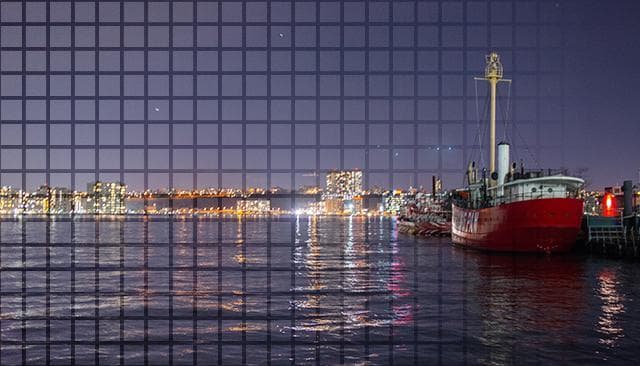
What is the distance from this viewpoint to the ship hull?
50.5 meters

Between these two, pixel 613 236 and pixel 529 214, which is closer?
pixel 529 214

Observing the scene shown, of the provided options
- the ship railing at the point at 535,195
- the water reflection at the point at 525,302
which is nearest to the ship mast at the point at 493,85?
the ship railing at the point at 535,195

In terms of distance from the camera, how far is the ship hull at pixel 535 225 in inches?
1989

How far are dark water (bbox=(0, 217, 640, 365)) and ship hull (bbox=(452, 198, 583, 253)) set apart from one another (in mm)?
8326

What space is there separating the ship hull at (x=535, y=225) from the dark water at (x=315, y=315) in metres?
8.33

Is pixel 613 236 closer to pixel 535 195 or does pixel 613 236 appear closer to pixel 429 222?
→ pixel 535 195

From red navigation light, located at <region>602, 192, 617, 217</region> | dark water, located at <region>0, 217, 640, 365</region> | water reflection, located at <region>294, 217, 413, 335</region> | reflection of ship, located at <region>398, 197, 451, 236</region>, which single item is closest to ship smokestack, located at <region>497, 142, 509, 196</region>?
red navigation light, located at <region>602, 192, 617, 217</region>

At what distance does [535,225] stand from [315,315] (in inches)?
1262

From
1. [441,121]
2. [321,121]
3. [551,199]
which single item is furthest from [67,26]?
[551,199]

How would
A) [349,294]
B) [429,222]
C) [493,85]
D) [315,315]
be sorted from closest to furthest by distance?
1. [315,315]
2. [349,294]
3. [493,85]
4. [429,222]

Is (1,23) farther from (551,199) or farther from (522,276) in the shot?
(551,199)

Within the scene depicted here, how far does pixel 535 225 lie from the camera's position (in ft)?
168

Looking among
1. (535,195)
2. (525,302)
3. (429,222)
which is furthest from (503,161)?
(429,222)

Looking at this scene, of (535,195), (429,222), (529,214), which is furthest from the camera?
(429,222)
